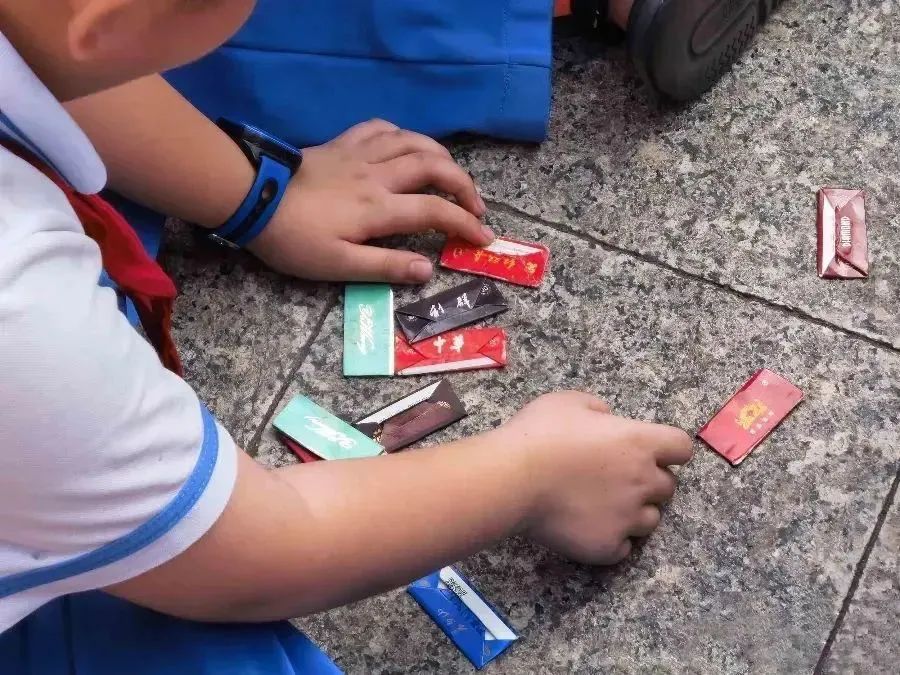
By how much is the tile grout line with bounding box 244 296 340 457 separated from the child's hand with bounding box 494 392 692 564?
31 centimetres

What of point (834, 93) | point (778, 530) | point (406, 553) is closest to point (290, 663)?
point (406, 553)

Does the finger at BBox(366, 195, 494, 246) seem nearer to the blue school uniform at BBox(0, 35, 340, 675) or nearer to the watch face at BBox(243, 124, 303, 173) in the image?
the watch face at BBox(243, 124, 303, 173)

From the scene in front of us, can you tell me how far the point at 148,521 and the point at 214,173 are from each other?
1.78 feet

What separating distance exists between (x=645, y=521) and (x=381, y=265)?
0.44 meters

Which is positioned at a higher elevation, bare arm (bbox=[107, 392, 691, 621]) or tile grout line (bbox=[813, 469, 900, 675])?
bare arm (bbox=[107, 392, 691, 621])

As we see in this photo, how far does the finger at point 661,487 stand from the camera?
3.14 feet

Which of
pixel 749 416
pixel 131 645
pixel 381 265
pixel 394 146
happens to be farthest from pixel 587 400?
pixel 131 645

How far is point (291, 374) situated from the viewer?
111 cm

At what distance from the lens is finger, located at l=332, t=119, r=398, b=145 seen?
1.16 metres

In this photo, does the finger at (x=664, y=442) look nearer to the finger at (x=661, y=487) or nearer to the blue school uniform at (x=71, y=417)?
the finger at (x=661, y=487)

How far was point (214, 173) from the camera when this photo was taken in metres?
1.06

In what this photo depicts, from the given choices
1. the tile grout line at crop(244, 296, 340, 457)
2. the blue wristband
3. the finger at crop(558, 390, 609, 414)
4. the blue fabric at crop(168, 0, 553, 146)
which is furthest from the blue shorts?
the finger at crop(558, 390, 609, 414)

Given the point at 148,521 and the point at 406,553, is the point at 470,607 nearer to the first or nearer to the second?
the point at 406,553

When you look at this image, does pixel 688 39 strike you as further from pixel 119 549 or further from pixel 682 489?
pixel 119 549
